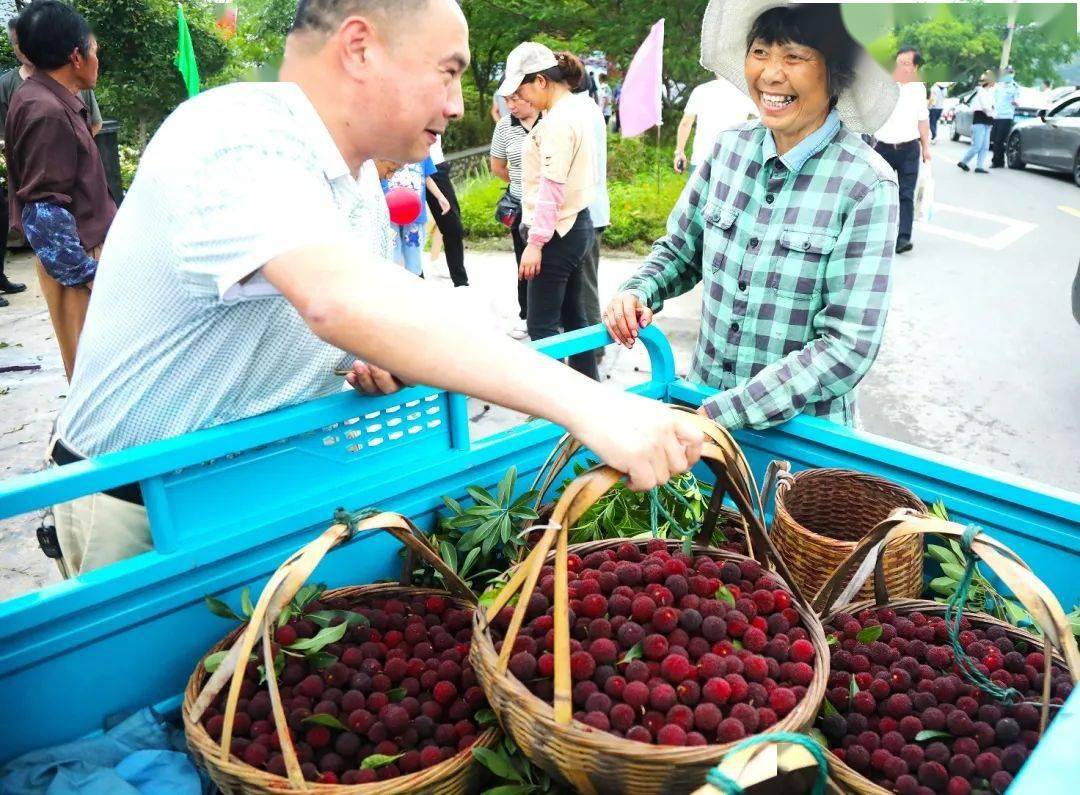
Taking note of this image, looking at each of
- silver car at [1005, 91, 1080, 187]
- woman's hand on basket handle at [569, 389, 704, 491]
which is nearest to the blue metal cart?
woman's hand on basket handle at [569, 389, 704, 491]

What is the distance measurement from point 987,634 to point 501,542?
37.6 inches

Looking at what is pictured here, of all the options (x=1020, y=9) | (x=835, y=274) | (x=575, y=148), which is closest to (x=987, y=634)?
(x=835, y=274)

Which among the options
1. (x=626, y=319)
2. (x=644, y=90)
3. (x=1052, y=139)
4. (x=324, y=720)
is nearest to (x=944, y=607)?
(x=626, y=319)

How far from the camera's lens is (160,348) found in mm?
1482

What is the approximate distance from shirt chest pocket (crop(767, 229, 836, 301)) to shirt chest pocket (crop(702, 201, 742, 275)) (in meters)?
0.14

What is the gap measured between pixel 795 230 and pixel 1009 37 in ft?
3.65

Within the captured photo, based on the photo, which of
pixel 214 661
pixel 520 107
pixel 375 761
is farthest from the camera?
pixel 520 107

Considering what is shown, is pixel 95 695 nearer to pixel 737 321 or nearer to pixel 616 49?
pixel 737 321

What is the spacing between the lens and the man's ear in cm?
140

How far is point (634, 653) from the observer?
4.28 ft

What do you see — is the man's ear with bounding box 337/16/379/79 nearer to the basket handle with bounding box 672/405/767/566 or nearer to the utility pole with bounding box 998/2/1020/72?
the basket handle with bounding box 672/405/767/566

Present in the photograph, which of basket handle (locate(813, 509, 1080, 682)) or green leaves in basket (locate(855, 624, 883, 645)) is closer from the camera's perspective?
basket handle (locate(813, 509, 1080, 682))

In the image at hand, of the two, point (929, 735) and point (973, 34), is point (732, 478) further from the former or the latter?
point (973, 34)

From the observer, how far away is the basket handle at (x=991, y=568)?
1.29 meters
